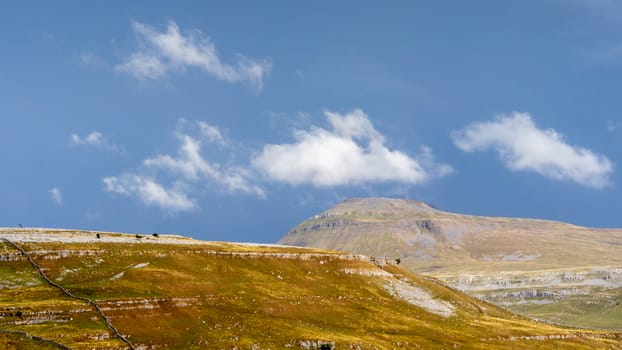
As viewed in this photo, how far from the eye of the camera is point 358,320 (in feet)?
432

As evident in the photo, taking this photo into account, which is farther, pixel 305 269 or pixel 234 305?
pixel 305 269

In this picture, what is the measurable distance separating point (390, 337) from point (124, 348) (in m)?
56.2

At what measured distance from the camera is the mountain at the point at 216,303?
309 ft

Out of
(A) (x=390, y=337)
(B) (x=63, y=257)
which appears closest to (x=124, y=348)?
(B) (x=63, y=257)

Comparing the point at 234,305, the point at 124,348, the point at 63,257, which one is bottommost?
the point at 124,348

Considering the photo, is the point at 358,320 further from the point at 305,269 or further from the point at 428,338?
the point at 305,269

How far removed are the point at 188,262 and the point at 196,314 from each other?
29527mm

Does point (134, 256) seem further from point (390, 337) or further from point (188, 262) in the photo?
point (390, 337)

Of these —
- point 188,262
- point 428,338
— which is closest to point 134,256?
point 188,262

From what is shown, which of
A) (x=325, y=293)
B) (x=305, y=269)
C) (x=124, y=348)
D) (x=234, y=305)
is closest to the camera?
(x=124, y=348)

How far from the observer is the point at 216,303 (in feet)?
382

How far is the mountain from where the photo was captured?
94250 millimetres

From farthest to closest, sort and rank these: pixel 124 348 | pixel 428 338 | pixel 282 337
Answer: pixel 428 338, pixel 282 337, pixel 124 348

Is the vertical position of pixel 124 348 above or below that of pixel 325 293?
below
